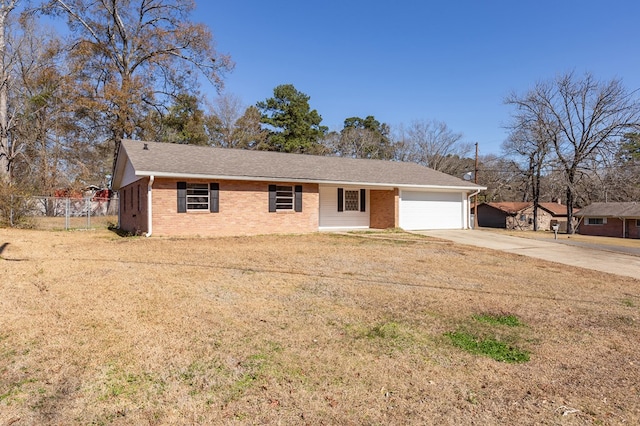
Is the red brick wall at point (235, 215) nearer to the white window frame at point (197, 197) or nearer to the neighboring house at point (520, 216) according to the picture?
the white window frame at point (197, 197)

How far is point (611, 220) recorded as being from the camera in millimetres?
37781

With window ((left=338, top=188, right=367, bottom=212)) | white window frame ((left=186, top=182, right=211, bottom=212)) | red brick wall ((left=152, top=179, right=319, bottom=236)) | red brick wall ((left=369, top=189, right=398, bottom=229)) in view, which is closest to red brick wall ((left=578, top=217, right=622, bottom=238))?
red brick wall ((left=369, top=189, right=398, bottom=229))

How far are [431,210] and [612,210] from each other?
2940 centimetres

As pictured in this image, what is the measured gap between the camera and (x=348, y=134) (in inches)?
1725

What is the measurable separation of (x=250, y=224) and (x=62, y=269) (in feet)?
26.8

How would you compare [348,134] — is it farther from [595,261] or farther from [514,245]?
[595,261]

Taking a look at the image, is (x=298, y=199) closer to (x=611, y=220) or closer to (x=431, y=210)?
(x=431, y=210)

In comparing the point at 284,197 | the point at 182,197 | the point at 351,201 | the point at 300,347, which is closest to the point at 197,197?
the point at 182,197

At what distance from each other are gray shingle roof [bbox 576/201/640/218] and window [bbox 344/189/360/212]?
103 feet

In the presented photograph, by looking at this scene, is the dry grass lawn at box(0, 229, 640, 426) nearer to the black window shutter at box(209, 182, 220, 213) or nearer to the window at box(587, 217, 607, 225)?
the black window shutter at box(209, 182, 220, 213)

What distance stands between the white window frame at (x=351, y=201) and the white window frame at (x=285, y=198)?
3.62 meters

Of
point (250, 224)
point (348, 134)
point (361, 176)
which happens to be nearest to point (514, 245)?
point (361, 176)

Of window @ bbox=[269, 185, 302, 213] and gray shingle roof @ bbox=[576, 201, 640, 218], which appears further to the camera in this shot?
gray shingle roof @ bbox=[576, 201, 640, 218]

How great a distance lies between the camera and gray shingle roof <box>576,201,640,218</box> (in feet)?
116
